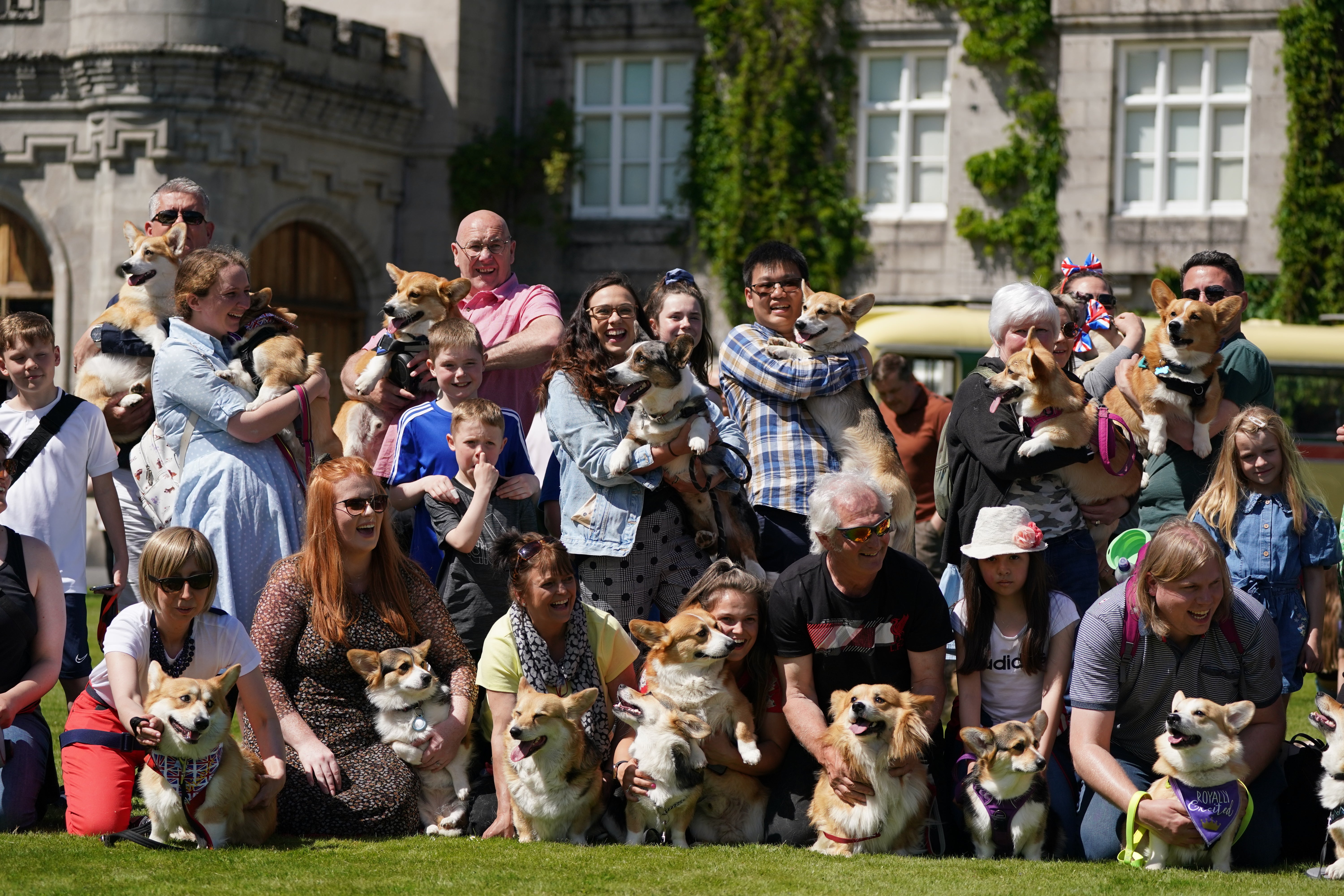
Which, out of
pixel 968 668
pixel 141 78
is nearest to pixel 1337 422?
pixel 968 668

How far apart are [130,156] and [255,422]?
1073 cm

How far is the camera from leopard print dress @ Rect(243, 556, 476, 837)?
5.56 m

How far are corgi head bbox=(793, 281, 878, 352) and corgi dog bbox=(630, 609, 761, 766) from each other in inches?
52.9

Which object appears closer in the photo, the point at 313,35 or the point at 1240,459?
the point at 1240,459

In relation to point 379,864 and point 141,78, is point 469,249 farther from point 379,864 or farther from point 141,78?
point 141,78

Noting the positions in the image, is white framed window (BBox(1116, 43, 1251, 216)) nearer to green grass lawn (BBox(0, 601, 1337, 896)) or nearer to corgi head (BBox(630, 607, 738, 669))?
green grass lawn (BBox(0, 601, 1337, 896))

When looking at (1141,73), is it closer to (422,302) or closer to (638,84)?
A: (638,84)

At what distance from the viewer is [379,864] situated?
5051 mm

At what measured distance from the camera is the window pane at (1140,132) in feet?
57.0

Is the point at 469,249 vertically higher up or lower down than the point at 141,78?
lower down

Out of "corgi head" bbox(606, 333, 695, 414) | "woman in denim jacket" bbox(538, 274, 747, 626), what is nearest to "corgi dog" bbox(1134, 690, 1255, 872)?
"woman in denim jacket" bbox(538, 274, 747, 626)

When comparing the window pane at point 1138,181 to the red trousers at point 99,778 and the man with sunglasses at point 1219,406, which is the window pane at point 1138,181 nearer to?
the man with sunglasses at point 1219,406

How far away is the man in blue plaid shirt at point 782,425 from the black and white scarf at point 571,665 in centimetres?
99

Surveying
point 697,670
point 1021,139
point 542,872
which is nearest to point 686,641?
point 697,670
